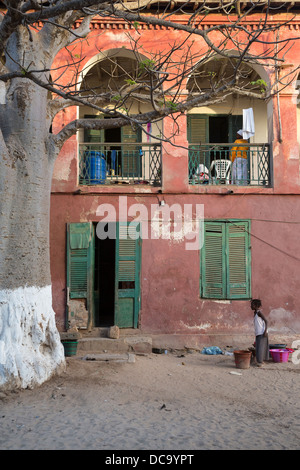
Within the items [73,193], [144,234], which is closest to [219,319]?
[144,234]

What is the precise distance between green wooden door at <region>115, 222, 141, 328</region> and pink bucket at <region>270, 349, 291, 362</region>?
283cm

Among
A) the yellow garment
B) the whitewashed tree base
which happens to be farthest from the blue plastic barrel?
the whitewashed tree base

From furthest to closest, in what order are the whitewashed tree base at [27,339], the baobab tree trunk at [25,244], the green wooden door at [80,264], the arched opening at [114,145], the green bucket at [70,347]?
the arched opening at [114,145], the green wooden door at [80,264], the green bucket at [70,347], the baobab tree trunk at [25,244], the whitewashed tree base at [27,339]

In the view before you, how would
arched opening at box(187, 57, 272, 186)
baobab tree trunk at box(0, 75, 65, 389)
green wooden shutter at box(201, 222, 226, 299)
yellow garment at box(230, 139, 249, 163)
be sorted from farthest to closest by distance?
arched opening at box(187, 57, 272, 186) < yellow garment at box(230, 139, 249, 163) < green wooden shutter at box(201, 222, 226, 299) < baobab tree trunk at box(0, 75, 65, 389)

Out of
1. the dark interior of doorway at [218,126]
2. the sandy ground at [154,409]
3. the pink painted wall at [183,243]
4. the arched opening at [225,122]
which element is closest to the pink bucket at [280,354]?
the sandy ground at [154,409]

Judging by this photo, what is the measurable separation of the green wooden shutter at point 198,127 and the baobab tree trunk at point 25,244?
538cm

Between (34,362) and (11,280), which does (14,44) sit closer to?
(11,280)

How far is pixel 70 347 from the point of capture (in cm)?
753

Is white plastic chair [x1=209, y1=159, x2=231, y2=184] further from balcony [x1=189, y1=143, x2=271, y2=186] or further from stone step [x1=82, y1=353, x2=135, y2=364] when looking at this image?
stone step [x1=82, y1=353, x2=135, y2=364]

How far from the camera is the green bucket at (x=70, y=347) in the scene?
7.48 metres

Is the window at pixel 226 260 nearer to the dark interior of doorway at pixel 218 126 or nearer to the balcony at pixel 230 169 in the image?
the balcony at pixel 230 169

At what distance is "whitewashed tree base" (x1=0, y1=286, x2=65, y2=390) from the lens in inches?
209
